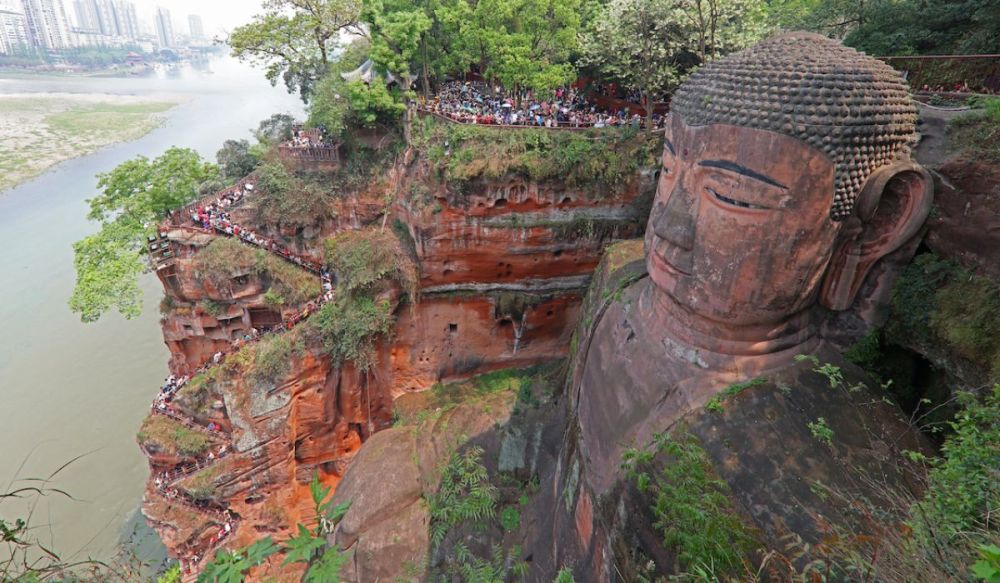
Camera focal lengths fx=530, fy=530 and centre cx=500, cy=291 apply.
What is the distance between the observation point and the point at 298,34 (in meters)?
19.2

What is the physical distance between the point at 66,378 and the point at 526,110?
74.5 ft

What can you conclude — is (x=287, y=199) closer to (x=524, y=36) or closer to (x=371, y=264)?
(x=371, y=264)

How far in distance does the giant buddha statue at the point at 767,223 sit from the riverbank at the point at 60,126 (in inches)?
2054

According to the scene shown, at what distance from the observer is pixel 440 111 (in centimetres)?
1501

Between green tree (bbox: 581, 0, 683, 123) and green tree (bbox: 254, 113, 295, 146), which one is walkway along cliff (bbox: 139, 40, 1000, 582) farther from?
green tree (bbox: 254, 113, 295, 146)

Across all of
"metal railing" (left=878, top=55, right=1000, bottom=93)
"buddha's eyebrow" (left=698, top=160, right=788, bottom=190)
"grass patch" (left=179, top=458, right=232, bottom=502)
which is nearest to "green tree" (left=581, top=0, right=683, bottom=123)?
"metal railing" (left=878, top=55, right=1000, bottom=93)

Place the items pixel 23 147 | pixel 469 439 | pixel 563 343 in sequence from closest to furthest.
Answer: pixel 469 439, pixel 563 343, pixel 23 147

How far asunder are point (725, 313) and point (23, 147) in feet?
214

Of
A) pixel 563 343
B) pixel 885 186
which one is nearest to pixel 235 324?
pixel 563 343

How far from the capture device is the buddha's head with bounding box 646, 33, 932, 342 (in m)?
5.53

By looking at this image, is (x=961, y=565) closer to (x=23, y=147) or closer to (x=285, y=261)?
(x=285, y=261)

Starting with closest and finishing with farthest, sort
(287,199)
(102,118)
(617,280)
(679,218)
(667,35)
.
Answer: (679,218) → (617,280) → (667,35) → (287,199) → (102,118)

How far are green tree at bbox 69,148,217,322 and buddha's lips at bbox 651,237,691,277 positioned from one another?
14952mm

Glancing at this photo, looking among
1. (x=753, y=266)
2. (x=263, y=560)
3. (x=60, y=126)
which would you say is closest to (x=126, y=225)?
(x=263, y=560)
